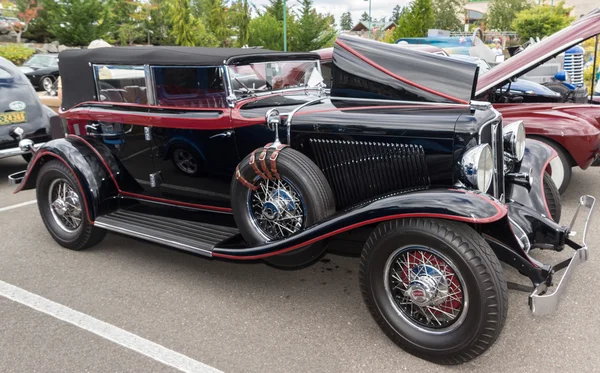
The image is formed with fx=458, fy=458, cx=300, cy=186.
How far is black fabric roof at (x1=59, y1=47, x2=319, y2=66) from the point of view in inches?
129

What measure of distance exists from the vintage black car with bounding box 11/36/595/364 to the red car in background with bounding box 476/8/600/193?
4.07ft

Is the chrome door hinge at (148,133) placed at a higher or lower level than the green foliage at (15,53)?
lower

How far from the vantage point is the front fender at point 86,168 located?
3744mm

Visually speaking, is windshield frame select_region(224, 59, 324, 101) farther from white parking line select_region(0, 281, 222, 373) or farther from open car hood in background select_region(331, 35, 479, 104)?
white parking line select_region(0, 281, 222, 373)

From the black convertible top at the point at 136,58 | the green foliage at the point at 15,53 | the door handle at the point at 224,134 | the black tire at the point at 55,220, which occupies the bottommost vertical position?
the black tire at the point at 55,220

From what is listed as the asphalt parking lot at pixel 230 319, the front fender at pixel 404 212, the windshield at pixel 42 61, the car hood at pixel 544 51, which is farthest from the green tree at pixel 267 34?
the front fender at pixel 404 212

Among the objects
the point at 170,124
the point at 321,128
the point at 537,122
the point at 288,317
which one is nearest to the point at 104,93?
the point at 170,124

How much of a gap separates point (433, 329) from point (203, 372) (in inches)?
48.7

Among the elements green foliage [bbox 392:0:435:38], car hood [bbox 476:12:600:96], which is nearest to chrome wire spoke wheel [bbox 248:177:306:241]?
car hood [bbox 476:12:600:96]

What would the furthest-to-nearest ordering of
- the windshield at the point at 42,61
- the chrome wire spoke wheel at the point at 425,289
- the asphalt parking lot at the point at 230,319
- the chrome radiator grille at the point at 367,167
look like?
the windshield at the point at 42,61 → the chrome radiator grille at the point at 367,167 → the asphalt parking lot at the point at 230,319 → the chrome wire spoke wheel at the point at 425,289

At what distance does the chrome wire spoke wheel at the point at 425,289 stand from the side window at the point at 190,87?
1693 millimetres

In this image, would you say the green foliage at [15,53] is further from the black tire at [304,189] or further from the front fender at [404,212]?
the front fender at [404,212]

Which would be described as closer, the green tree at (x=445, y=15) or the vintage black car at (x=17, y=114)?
the vintage black car at (x=17, y=114)

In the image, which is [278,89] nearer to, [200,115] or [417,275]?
[200,115]
